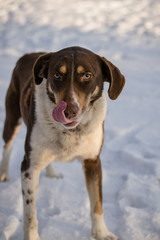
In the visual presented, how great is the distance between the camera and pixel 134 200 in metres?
3.55

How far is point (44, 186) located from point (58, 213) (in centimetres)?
61

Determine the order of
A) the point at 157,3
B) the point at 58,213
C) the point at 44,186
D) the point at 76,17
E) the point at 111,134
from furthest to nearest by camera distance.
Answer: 1. the point at 157,3
2. the point at 76,17
3. the point at 111,134
4. the point at 44,186
5. the point at 58,213

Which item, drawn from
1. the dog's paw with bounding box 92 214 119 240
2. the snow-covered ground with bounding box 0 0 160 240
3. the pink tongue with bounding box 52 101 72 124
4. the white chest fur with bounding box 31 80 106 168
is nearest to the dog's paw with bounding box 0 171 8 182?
the snow-covered ground with bounding box 0 0 160 240

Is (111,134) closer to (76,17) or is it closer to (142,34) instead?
(142,34)

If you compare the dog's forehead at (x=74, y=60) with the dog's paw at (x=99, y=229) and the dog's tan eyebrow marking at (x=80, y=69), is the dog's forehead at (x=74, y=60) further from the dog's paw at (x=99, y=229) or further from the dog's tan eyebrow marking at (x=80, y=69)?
the dog's paw at (x=99, y=229)

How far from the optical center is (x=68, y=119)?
7.98 feet

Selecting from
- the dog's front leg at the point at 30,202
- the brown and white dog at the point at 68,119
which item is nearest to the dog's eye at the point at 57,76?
the brown and white dog at the point at 68,119

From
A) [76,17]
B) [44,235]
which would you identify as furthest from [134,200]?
[76,17]

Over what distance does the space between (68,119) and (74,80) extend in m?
0.34

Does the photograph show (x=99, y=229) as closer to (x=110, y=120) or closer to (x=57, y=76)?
(x=57, y=76)

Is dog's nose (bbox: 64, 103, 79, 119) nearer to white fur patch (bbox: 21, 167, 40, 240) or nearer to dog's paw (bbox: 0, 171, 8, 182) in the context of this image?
white fur patch (bbox: 21, 167, 40, 240)

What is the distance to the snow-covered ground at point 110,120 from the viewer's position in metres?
3.22

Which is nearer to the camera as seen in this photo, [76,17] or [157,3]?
[76,17]

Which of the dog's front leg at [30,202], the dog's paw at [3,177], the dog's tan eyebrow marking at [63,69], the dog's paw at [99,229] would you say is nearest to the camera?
the dog's tan eyebrow marking at [63,69]
